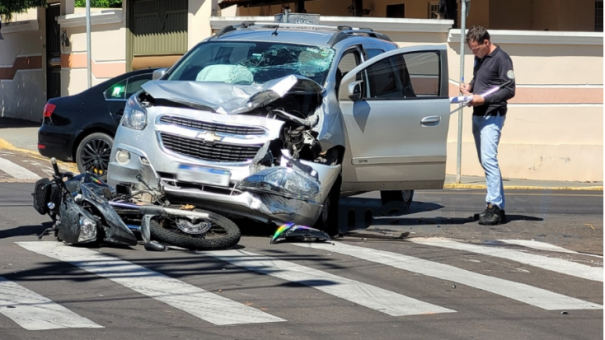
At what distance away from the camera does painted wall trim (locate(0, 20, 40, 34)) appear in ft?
91.7

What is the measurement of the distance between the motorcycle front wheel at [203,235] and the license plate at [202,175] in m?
0.29

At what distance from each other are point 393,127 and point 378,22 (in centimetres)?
917

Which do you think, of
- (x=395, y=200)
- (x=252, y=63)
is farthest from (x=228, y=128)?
(x=395, y=200)

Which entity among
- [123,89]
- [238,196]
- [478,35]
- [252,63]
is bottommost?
[238,196]

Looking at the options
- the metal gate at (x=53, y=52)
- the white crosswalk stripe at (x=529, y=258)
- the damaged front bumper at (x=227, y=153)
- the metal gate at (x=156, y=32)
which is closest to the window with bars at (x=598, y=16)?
the metal gate at (x=156, y=32)

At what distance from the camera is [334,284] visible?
23.9 ft

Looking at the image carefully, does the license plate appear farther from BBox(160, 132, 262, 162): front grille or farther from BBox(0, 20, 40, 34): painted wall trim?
BBox(0, 20, 40, 34): painted wall trim

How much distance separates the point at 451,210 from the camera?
1266cm

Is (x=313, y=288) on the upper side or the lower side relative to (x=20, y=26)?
lower

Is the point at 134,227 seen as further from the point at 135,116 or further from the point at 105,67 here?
the point at 105,67

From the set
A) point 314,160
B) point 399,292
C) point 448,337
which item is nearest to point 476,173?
point 314,160

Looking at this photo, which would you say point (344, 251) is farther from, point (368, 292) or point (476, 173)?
point (476, 173)

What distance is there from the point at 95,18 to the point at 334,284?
18.4 m

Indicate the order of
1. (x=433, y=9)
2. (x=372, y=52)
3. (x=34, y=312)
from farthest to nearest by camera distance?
(x=433, y=9) < (x=372, y=52) < (x=34, y=312)
